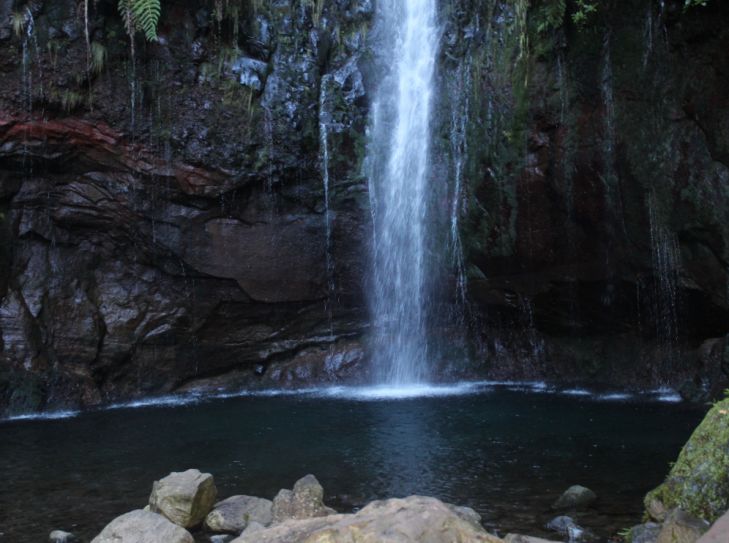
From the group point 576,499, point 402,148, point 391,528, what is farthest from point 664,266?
point 391,528

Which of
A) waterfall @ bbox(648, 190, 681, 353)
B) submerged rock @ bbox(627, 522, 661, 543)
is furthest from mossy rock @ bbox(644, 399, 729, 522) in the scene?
waterfall @ bbox(648, 190, 681, 353)

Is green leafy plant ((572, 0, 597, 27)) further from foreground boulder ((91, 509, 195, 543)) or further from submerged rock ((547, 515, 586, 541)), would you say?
foreground boulder ((91, 509, 195, 543))

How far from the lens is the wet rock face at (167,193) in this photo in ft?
39.3

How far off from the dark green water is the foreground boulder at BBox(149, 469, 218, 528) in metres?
0.60

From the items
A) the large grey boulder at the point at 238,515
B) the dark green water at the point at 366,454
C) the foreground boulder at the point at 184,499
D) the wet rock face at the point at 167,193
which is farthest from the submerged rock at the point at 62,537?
the wet rock face at the point at 167,193

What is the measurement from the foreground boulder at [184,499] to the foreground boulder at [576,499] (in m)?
3.03

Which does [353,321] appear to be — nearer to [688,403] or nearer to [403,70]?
[403,70]

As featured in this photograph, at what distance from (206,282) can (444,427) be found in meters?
6.43

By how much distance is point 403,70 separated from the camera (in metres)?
13.5

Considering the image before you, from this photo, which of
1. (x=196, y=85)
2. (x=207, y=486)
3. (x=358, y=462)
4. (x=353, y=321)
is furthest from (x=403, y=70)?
(x=207, y=486)

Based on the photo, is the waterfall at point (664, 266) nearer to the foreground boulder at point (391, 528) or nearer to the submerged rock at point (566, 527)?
the submerged rock at point (566, 527)

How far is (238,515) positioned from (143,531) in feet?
2.78

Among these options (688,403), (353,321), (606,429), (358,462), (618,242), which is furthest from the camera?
(353,321)

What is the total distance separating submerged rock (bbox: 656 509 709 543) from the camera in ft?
12.5
